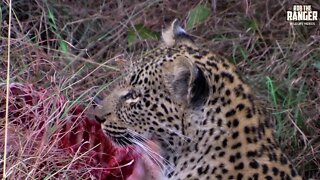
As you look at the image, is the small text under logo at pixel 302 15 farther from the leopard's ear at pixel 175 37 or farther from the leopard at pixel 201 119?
the leopard at pixel 201 119

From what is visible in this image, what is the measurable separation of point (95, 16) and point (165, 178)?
2.62 metres

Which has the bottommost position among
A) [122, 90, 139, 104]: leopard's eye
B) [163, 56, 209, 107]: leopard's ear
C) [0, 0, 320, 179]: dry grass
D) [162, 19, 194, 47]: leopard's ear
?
[0, 0, 320, 179]: dry grass

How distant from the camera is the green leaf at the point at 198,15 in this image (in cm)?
725

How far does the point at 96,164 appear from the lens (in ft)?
18.1

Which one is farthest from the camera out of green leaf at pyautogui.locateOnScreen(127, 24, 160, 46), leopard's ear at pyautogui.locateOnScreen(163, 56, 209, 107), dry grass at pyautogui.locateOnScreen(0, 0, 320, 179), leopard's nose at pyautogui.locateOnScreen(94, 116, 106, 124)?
green leaf at pyautogui.locateOnScreen(127, 24, 160, 46)

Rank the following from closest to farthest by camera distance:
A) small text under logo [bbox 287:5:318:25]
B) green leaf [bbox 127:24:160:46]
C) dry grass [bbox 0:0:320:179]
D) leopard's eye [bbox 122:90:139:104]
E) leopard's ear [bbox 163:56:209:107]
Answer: leopard's ear [bbox 163:56:209:107]
leopard's eye [bbox 122:90:139:104]
dry grass [bbox 0:0:320:179]
small text under logo [bbox 287:5:318:25]
green leaf [bbox 127:24:160:46]

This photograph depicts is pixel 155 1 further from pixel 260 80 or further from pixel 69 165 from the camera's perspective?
pixel 69 165

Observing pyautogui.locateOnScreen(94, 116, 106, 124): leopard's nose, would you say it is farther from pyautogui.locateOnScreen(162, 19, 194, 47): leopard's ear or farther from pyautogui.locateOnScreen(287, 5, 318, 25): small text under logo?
pyautogui.locateOnScreen(287, 5, 318, 25): small text under logo

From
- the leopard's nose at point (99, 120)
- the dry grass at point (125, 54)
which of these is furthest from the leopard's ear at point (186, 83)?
the dry grass at point (125, 54)

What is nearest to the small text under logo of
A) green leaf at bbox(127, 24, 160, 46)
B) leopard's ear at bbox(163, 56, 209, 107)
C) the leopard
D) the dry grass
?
the dry grass

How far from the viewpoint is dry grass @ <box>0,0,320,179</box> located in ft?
18.1

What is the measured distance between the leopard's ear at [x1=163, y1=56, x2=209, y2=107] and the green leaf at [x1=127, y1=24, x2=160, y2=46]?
235 cm

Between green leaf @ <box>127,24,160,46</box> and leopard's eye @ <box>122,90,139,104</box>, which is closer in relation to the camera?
leopard's eye @ <box>122,90,139,104</box>

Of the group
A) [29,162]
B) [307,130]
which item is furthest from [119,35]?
[29,162]
